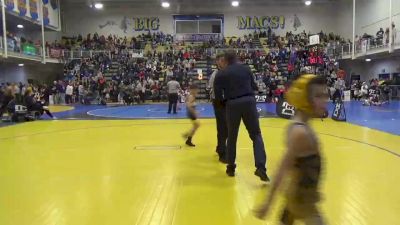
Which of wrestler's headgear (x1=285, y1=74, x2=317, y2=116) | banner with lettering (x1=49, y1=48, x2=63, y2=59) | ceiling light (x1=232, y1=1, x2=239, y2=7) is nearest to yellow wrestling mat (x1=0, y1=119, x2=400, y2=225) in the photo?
wrestler's headgear (x1=285, y1=74, x2=317, y2=116)

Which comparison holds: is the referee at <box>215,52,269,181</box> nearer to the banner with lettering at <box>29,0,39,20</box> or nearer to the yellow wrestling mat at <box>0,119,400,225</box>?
the yellow wrestling mat at <box>0,119,400,225</box>

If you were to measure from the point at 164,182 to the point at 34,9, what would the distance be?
A: 93.2 ft

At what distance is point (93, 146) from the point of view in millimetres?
8273

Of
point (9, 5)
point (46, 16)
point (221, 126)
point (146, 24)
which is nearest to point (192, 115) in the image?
point (221, 126)

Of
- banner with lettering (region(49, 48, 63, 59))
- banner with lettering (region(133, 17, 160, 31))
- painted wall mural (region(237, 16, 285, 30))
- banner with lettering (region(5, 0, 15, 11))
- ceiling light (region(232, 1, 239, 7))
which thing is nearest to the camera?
banner with lettering (region(5, 0, 15, 11))

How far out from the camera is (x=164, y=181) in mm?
5320

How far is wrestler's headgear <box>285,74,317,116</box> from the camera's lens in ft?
7.45

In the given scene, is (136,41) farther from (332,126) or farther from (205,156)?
(205,156)

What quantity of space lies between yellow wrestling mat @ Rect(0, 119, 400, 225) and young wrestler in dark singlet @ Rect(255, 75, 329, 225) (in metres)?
1.40

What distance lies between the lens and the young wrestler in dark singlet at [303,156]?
7.47 feet

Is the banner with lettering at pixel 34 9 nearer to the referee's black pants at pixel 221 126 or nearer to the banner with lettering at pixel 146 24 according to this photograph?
the banner with lettering at pixel 146 24

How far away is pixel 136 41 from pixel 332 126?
86.4ft

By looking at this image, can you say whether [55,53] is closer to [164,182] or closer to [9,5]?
[9,5]

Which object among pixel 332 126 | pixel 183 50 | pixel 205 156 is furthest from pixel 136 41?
pixel 205 156
